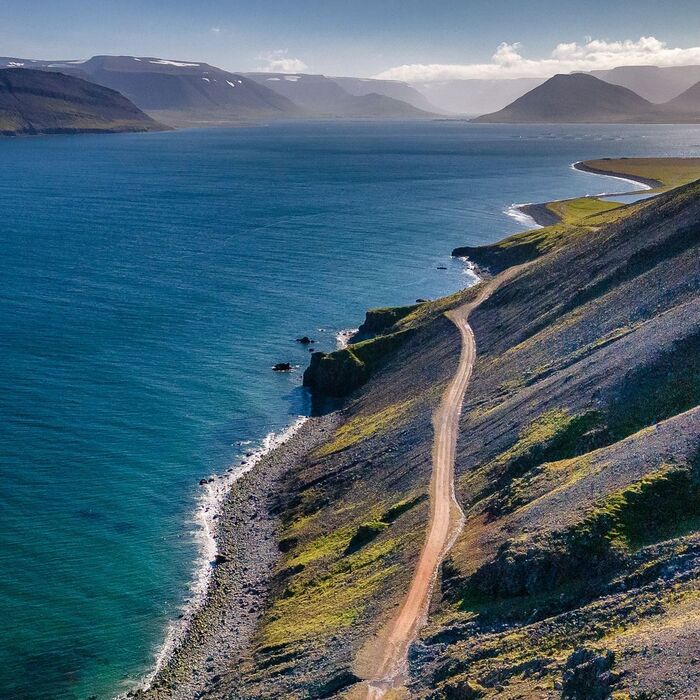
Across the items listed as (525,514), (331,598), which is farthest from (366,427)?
(525,514)

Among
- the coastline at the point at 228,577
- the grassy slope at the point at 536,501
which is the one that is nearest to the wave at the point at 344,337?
the grassy slope at the point at 536,501

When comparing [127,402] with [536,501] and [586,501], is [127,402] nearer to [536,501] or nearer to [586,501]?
[536,501]

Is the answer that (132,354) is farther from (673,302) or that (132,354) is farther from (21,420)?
(673,302)

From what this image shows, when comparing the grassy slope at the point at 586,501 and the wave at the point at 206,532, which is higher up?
the grassy slope at the point at 586,501

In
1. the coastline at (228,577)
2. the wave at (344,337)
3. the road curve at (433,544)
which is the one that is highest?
the wave at (344,337)

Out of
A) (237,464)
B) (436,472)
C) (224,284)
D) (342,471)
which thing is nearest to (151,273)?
(224,284)

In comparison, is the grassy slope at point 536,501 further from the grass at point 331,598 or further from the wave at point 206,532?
the wave at point 206,532

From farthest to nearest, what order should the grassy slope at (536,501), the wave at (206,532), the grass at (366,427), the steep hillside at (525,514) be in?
1. the grass at (366,427)
2. the wave at (206,532)
3. the grassy slope at (536,501)
4. the steep hillside at (525,514)

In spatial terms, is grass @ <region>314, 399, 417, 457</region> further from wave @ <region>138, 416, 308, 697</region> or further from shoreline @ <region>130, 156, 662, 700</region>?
wave @ <region>138, 416, 308, 697</region>
